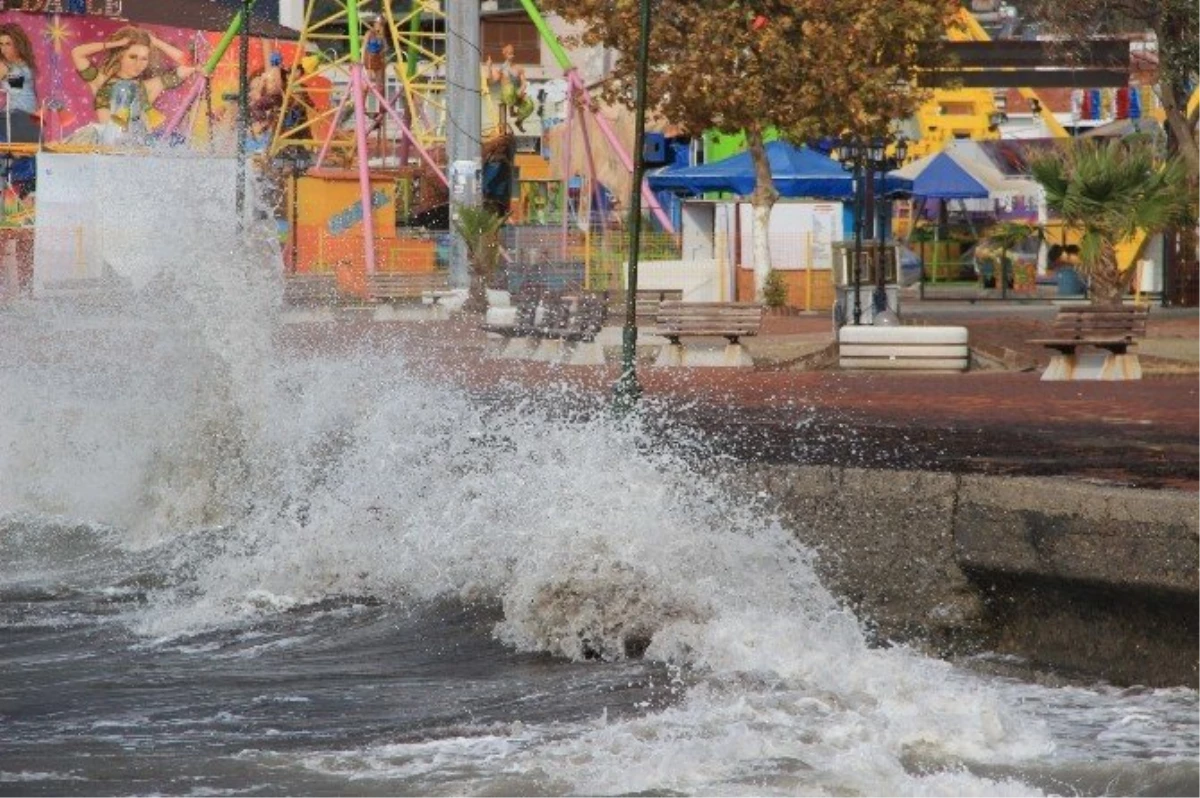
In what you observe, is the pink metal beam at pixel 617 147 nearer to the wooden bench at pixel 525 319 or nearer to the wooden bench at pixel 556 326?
the wooden bench at pixel 525 319

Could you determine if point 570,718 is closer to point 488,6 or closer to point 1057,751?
point 1057,751

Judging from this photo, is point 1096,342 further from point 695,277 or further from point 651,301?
point 695,277

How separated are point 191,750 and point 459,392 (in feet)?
30.4

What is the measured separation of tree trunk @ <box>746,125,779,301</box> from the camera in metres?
34.4

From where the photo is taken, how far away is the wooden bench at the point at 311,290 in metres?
34.1

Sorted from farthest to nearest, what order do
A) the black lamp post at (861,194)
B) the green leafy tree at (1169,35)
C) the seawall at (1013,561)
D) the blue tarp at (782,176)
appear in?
the blue tarp at (782,176) < the green leafy tree at (1169,35) < the black lamp post at (861,194) < the seawall at (1013,561)

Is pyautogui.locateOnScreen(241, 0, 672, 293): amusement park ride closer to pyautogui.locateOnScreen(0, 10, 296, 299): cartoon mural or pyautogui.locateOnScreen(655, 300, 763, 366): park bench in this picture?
pyautogui.locateOnScreen(0, 10, 296, 299): cartoon mural

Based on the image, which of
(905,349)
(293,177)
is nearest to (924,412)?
(905,349)

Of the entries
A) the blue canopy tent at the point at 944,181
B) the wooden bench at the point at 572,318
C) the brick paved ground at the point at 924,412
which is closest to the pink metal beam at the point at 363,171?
the blue canopy tent at the point at 944,181

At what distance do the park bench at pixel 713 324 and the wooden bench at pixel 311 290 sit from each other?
9981 millimetres

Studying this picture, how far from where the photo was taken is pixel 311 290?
3625 centimetres

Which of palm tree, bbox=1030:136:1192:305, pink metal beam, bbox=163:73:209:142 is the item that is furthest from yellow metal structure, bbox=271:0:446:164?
palm tree, bbox=1030:136:1192:305

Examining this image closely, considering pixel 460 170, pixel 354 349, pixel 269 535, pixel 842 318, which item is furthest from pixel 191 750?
pixel 460 170

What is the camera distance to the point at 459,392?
17.5 metres
